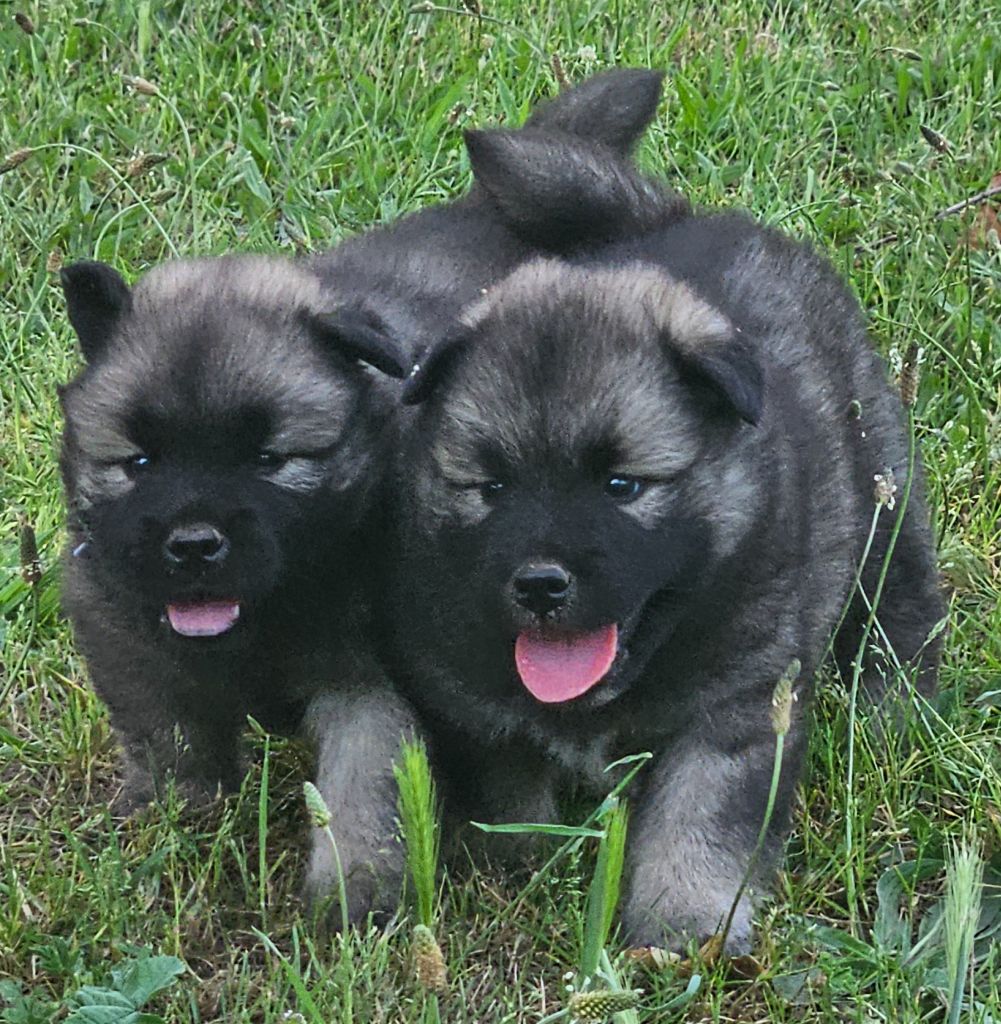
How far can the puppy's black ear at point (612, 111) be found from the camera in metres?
5.09

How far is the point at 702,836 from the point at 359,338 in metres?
1.13

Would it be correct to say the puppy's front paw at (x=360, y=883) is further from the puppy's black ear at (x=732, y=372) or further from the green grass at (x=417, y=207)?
the puppy's black ear at (x=732, y=372)

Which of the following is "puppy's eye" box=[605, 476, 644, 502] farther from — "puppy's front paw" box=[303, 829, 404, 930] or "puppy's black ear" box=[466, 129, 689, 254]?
"puppy's black ear" box=[466, 129, 689, 254]

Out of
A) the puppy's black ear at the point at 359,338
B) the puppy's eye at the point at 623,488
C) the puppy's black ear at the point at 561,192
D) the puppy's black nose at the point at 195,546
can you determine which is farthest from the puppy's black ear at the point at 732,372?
the puppy's black nose at the point at 195,546

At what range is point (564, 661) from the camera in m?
3.75

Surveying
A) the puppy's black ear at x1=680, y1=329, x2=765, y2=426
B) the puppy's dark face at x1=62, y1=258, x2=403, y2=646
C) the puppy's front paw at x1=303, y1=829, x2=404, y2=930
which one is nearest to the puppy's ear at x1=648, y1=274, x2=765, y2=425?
the puppy's black ear at x1=680, y1=329, x2=765, y2=426

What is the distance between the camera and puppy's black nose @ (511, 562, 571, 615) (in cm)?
354

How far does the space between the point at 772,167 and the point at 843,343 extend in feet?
4.86

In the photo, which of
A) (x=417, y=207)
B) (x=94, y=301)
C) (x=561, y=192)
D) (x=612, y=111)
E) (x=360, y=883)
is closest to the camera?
(x=360, y=883)

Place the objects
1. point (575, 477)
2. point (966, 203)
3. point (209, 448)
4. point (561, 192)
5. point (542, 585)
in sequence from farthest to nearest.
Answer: point (966, 203) < point (561, 192) < point (209, 448) < point (575, 477) < point (542, 585)

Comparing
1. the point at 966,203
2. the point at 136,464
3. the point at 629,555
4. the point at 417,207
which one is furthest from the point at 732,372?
the point at 417,207

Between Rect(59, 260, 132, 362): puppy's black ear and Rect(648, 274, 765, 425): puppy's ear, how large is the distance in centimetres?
102

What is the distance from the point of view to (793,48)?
644 cm

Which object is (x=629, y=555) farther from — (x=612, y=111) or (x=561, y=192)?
(x=612, y=111)
